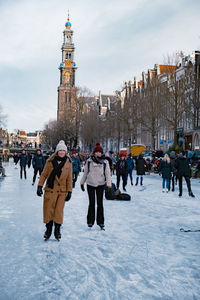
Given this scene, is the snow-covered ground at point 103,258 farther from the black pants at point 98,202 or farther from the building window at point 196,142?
the building window at point 196,142

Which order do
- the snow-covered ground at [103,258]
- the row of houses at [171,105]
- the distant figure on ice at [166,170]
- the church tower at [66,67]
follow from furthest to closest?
the church tower at [66,67] → the row of houses at [171,105] → the distant figure on ice at [166,170] → the snow-covered ground at [103,258]

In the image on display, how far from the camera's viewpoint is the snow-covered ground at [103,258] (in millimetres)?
3869

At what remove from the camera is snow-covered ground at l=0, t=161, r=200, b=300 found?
12.7 ft

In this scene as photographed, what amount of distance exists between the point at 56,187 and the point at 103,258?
1409 mm

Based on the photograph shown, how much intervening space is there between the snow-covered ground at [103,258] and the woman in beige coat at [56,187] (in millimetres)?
419

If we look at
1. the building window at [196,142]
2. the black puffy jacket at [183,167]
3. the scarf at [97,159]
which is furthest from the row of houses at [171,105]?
the scarf at [97,159]

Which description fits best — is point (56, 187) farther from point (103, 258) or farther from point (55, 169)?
point (103, 258)

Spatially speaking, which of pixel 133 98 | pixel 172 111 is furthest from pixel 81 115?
pixel 172 111

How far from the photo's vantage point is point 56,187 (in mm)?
5895

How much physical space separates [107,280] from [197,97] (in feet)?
87.5

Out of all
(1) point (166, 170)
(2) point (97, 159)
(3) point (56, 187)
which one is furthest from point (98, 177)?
(1) point (166, 170)

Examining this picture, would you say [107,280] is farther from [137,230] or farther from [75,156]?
[75,156]

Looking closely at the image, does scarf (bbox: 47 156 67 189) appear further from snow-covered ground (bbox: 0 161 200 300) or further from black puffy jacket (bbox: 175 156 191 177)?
black puffy jacket (bbox: 175 156 191 177)

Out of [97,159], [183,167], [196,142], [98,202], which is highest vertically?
[196,142]
